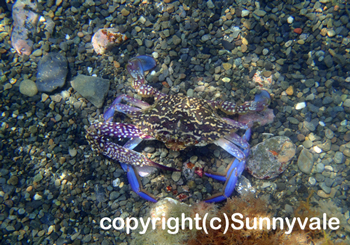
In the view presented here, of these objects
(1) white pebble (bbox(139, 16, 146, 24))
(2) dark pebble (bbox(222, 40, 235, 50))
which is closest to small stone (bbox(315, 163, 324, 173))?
(2) dark pebble (bbox(222, 40, 235, 50))

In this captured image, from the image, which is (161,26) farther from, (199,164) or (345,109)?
(345,109)

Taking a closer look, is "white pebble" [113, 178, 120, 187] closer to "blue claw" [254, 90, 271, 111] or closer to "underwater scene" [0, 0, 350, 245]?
"underwater scene" [0, 0, 350, 245]

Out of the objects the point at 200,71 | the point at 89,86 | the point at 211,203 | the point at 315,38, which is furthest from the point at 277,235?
the point at 89,86

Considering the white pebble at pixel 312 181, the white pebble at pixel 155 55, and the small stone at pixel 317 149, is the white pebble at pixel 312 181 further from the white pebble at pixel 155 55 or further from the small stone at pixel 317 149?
the white pebble at pixel 155 55

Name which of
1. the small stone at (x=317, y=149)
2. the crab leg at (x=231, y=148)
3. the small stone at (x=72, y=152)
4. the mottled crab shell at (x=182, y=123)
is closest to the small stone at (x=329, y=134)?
the small stone at (x=317, y=149)

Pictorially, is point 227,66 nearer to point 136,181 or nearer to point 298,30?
point 298,30
